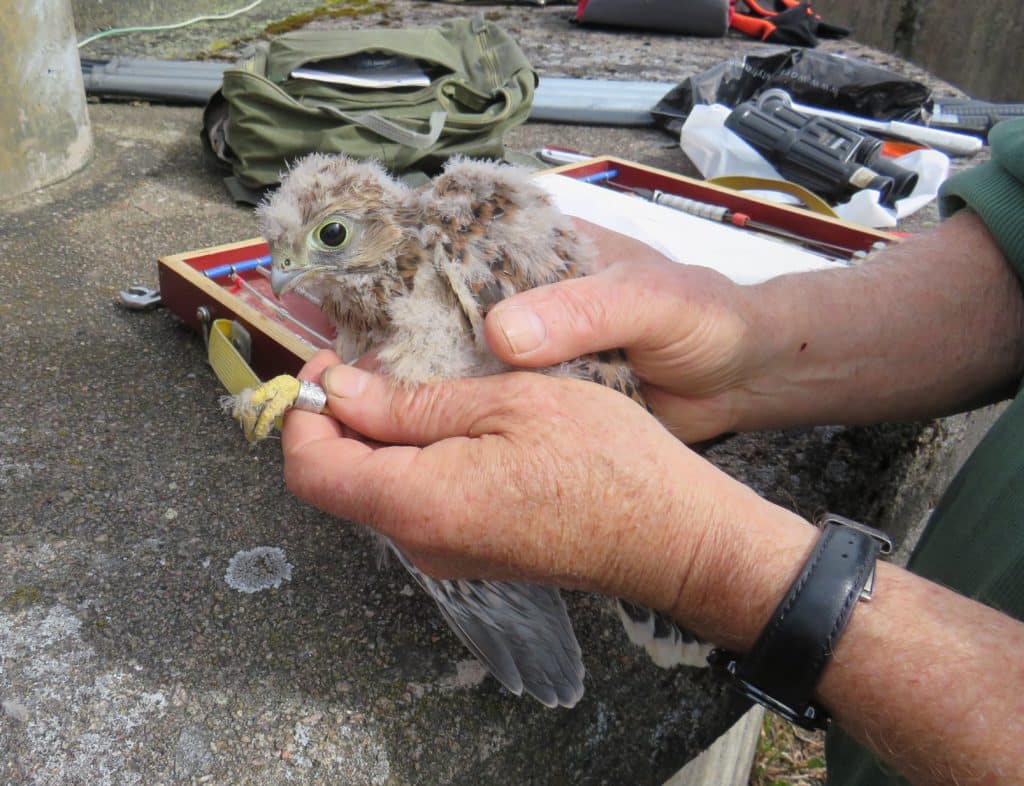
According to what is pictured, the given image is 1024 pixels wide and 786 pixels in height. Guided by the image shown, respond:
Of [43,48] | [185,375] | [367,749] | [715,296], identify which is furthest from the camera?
[43,48]

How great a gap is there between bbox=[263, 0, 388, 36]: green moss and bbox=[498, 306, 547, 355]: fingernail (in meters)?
4.60

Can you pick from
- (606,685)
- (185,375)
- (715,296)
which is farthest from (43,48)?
(606,685)

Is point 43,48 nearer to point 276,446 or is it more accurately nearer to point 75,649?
point 276,446

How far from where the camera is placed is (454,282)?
1230mm

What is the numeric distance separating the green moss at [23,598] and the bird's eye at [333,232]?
2.31 ft

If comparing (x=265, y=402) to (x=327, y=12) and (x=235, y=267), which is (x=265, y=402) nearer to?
(x=235, y=267)

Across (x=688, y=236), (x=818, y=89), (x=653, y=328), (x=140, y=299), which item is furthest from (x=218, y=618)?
(x=818, y=89)

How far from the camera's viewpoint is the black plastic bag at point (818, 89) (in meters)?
3.92

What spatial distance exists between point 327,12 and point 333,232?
4995mm

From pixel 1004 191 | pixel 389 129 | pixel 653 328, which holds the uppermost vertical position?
pixel 1004 191

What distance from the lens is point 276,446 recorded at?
1.71 m

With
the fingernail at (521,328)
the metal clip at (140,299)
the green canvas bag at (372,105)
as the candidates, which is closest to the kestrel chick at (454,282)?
the fingernail at (521,328)

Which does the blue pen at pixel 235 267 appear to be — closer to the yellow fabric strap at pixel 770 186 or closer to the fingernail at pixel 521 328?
the fingernail at pixel 521 328

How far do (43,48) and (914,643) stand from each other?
2.79m
